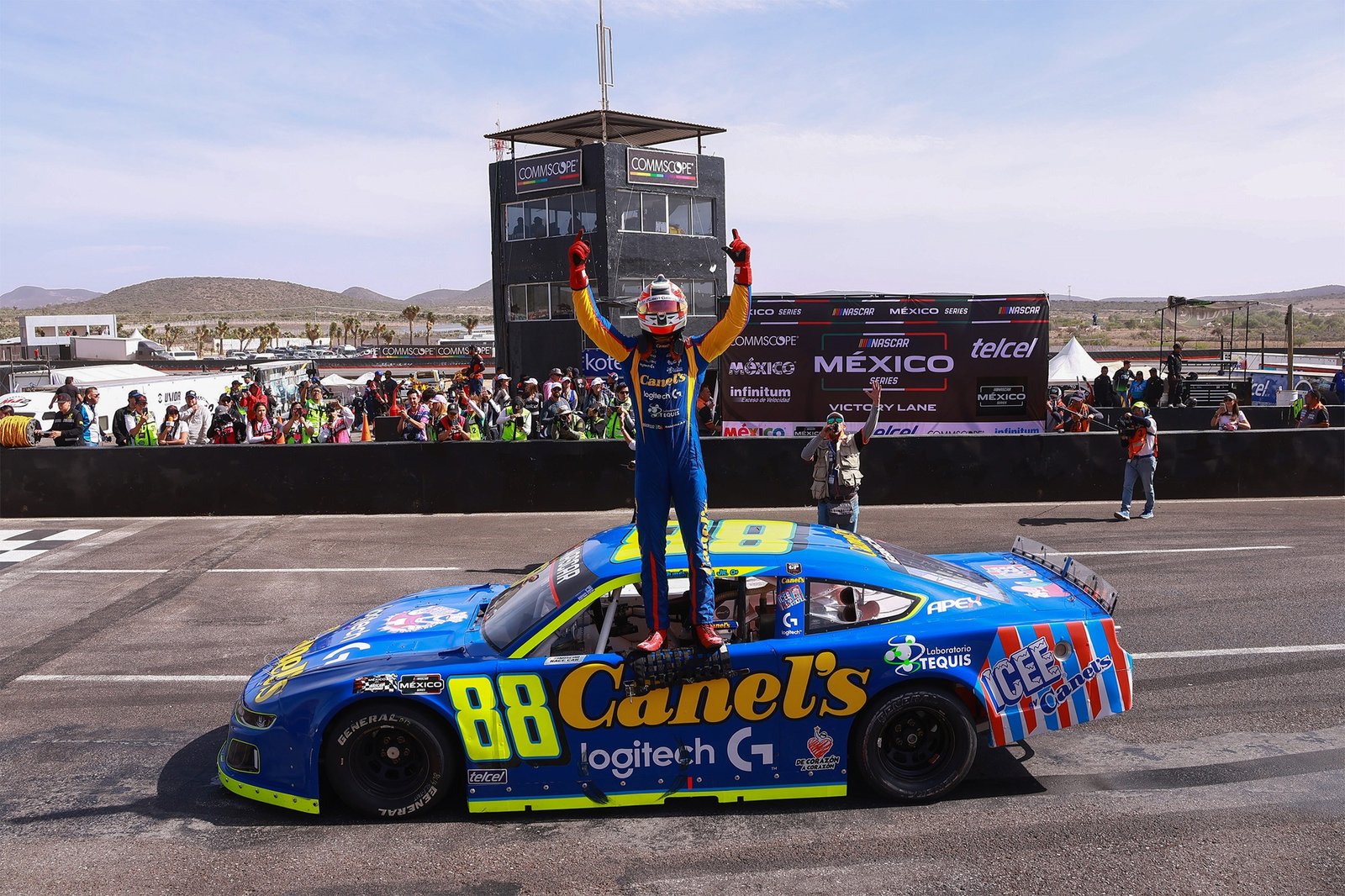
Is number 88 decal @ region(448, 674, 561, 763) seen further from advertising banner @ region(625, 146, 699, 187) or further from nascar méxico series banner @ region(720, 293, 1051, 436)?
advertising banner @ region(625, 146, 699, 187)

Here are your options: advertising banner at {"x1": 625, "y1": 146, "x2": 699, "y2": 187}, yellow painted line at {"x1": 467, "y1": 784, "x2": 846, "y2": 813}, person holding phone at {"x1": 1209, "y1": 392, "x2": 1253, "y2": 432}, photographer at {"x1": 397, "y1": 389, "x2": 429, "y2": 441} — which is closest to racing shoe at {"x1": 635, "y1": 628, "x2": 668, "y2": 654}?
yellow painted line at {"x1": 467, "y1": 784, "x2": 846, "y2": 813}

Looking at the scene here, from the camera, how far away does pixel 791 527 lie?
6586 mm

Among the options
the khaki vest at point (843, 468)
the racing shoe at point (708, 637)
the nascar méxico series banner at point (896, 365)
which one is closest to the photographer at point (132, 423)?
the nascar méxico series banner at point (896, 365)

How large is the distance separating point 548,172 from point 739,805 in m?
29.9

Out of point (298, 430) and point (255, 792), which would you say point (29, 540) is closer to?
point (298, 430)

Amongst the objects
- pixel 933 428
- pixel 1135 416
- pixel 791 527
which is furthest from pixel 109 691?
pixel 933 428

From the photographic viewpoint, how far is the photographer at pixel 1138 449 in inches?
540

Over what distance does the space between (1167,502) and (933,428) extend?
12.6ft

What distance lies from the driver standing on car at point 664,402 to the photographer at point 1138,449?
9.34 meters

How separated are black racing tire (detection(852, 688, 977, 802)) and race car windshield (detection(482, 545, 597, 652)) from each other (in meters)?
1.66

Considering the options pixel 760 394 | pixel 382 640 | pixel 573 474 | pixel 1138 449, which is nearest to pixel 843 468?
pixel 382 640

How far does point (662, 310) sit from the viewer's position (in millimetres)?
5902

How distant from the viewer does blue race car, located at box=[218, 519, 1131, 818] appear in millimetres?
5559

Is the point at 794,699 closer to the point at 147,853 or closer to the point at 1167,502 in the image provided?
the point at 147,853
